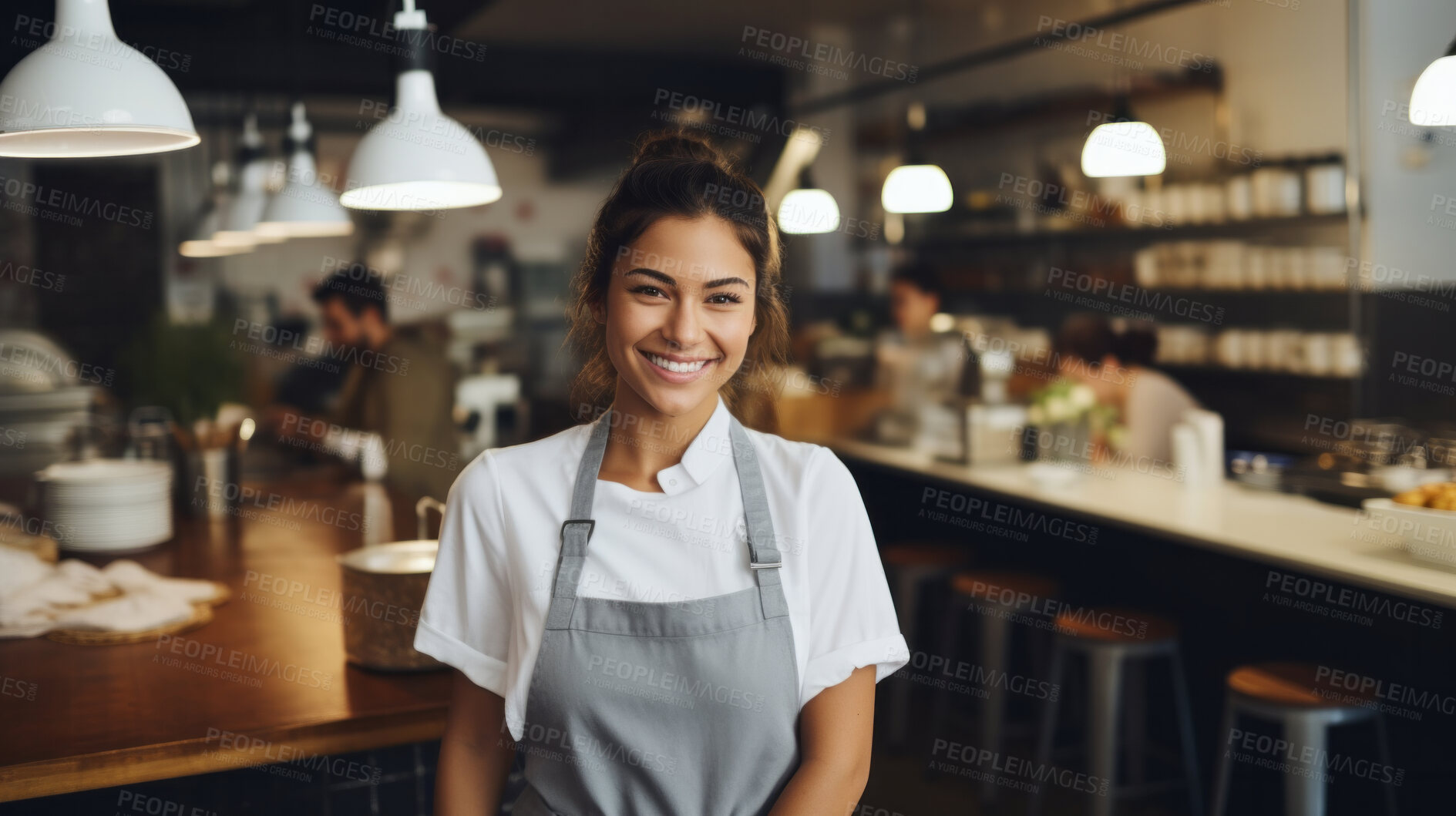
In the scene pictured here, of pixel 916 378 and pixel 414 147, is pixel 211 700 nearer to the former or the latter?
pixel 414 147

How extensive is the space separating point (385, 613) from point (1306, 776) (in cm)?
193

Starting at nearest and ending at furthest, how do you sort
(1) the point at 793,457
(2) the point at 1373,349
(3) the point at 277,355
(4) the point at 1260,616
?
(1) the point at 793,457
(4) the point at 1260,616
(2) the point at 1373,349
(3) the point at 277,355

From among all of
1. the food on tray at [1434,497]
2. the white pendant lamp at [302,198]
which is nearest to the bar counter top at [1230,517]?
the food on tray at [1434,497]

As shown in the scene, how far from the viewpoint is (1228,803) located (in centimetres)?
331

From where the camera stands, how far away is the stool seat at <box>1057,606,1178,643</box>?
3107 millimetres

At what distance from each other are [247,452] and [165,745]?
2.76m

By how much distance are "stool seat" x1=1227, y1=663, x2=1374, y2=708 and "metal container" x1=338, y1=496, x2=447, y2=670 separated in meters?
1.83

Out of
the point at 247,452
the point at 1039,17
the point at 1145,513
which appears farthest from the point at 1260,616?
the point at 1039,17

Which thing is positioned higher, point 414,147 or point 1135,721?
point 414,147

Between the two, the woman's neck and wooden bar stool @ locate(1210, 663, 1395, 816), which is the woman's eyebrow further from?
wooden bar stool @ locate(1210, 663, 1395, 816)

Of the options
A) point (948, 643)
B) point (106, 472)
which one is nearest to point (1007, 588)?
point (948, 643)

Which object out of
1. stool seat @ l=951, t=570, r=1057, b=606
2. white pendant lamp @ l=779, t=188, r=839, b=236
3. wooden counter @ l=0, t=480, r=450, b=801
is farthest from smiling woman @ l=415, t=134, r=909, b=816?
white pendant lamp @ l=779, t=188, r=839, b=236

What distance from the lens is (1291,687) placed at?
2600mm

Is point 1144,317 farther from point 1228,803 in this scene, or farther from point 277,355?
point 277,355
